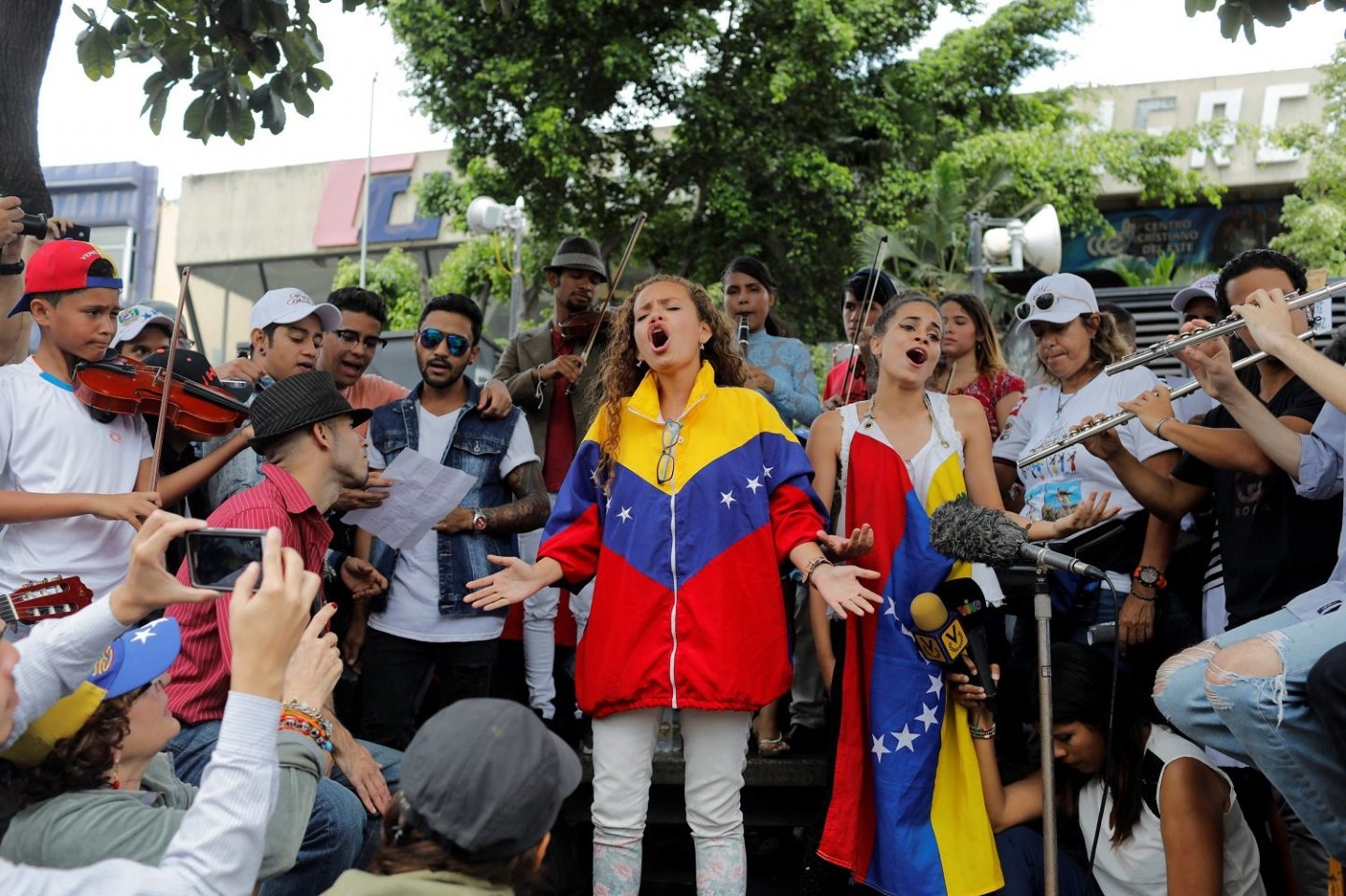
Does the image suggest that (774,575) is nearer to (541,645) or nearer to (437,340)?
(541,645)

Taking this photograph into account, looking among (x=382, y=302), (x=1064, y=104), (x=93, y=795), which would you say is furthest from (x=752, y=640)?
(x=1064, y=104)

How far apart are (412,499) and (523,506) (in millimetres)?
539

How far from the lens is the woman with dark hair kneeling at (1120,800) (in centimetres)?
388

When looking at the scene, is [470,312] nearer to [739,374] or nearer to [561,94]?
[739,374]

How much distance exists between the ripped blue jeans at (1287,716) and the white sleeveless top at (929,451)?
4.94ft

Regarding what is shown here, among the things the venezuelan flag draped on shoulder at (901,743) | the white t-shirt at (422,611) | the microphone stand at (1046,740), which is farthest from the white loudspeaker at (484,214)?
the microphone stand at (1046,740)

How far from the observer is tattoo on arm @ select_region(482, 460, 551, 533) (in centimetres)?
499

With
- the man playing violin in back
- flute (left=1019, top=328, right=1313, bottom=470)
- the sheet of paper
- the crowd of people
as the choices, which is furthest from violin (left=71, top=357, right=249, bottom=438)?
flute (left=1019, top=328, right=1313, bottom=470)

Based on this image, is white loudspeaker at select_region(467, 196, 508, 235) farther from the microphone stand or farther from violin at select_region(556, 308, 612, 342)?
the microphone stand

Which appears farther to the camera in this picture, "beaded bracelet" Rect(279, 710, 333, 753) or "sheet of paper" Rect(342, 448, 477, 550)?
"sheet of paper" Rect(342, 448, 477, 550)

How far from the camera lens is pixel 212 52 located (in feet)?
18.8

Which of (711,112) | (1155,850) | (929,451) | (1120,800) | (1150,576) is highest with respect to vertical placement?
(711,112)

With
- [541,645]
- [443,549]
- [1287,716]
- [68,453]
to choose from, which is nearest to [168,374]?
[68,453]

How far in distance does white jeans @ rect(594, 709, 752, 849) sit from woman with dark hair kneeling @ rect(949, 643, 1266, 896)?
83 centimetres
